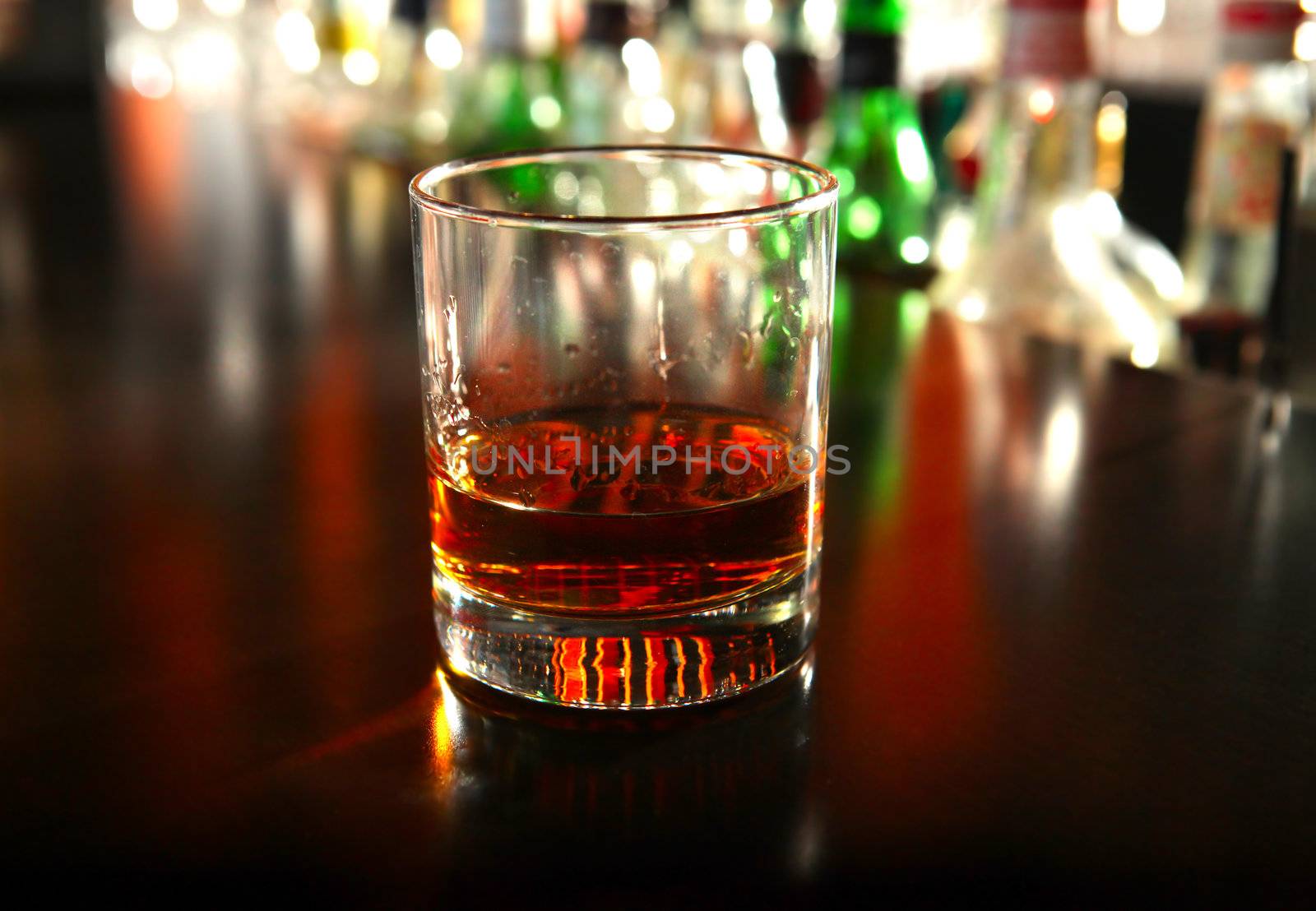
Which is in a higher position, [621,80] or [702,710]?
[621,80]

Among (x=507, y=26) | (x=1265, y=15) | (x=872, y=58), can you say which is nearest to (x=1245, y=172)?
(x=1265, y=15)

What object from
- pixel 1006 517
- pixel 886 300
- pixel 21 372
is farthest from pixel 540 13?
pixel 1006 517

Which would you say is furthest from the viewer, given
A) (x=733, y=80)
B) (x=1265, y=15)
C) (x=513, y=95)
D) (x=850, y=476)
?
(x=513, y=95)

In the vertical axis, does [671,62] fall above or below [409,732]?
above

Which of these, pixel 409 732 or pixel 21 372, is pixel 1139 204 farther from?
pixel 409 732

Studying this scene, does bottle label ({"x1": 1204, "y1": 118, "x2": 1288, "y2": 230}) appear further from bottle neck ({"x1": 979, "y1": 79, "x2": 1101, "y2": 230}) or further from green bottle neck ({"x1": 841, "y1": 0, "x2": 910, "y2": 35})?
green bottle neck ({"x1": 841, "y1": 0, "x2": 910, "y2": 35})

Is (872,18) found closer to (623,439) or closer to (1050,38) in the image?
(1050,38)

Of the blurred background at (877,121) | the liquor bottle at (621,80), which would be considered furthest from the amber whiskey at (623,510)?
the liquor bottle at (621,80)
